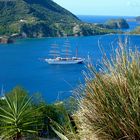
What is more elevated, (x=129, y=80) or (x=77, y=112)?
(x=129, y=80)

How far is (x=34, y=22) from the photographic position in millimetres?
107500

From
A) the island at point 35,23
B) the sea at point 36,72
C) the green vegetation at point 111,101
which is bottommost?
the sea at point 36,72

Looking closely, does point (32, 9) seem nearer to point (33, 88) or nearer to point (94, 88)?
point (33, 88)

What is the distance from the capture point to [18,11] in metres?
114

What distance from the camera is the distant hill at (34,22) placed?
339 feet

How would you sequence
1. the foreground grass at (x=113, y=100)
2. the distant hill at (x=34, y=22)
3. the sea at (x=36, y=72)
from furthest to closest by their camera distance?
the distant hill at (x=34, y=22) → the sea at (x=36, y=72) → the foreground grass at (x=113, y=100)

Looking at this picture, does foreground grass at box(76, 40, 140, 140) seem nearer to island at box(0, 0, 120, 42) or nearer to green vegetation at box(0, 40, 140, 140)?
green vegetation at box(0, 40, 140, 140)

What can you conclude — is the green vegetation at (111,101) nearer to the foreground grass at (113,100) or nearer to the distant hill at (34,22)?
the foreground grass at (113,100)

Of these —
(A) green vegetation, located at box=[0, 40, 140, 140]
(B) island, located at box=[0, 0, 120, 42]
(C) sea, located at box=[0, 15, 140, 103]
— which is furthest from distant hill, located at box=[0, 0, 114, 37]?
(A) green vegetation, located at box=[0, 40, 140, 140]

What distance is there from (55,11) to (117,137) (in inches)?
5183

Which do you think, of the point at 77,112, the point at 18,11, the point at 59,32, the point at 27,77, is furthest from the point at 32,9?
the point at 77,112

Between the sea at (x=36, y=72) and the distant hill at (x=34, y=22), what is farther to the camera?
the distant hill at (x=34, y=22)

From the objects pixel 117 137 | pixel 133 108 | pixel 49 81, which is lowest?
pixel 49 81

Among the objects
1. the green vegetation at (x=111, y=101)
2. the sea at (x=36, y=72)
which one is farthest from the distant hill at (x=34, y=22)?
the green vegetation at (x=111, y=101)
